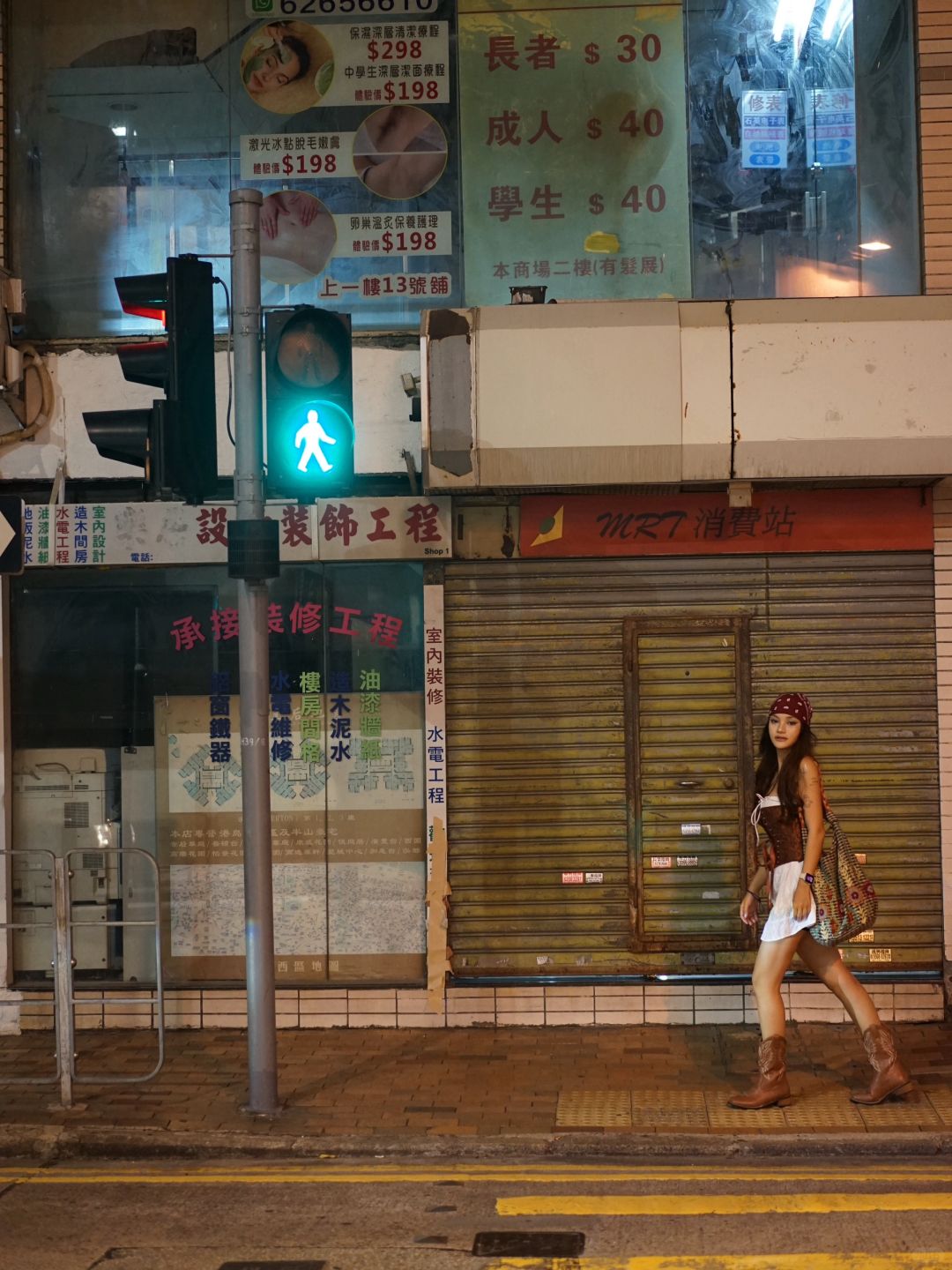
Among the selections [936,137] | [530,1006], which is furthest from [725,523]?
[530,1006]

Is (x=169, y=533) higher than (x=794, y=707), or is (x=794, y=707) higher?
(x=169, y=533)

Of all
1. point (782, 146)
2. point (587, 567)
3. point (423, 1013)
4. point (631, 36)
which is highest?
point (631, 36)

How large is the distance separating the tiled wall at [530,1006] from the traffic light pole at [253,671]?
5.84 ft

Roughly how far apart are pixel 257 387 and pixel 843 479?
3624 millimetres

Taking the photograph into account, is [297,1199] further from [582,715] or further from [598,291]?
[598,291]

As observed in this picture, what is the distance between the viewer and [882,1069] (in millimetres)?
7199

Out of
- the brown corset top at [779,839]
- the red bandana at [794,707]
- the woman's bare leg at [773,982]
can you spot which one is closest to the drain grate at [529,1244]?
the woman's bare leg at [773,982]

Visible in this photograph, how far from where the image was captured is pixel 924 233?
357 inches

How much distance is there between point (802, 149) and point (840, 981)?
534 centimetres

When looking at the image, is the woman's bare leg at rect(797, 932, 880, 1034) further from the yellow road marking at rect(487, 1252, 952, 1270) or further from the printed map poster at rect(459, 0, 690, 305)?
the printed map poster at rect(459, 0, 690, 305)

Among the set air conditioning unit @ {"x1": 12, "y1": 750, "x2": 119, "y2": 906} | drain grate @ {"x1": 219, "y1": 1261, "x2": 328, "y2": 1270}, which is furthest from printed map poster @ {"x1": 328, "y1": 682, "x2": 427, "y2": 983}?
drain grate @ {"x1": 219, "y1": 1261, "x2": 328, "y2": 1270}

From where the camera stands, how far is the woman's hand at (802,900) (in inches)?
283

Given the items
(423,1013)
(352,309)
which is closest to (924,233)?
(352,309)

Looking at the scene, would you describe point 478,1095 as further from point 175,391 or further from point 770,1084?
point 175,391
